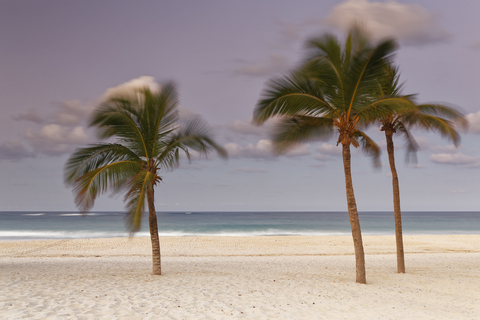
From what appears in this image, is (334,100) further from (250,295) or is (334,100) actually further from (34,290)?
(34,290)

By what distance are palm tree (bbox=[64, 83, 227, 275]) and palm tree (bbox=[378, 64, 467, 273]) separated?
515cm

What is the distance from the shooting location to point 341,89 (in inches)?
350

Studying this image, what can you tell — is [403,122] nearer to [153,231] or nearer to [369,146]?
[369,146]

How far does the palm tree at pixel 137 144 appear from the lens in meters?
9.38

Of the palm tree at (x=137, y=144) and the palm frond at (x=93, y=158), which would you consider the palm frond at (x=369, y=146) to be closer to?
the palm tree at (x=137, y=144)

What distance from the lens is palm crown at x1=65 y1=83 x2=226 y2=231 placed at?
30.5ft

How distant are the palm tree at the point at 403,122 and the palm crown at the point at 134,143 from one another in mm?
5157

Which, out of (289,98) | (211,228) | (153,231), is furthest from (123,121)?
(211,228)

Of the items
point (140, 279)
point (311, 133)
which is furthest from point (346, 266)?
point (140, 279)

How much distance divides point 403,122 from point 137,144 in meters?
7.95

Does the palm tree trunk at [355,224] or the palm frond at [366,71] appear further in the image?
the palm tree trunk at [355,224]

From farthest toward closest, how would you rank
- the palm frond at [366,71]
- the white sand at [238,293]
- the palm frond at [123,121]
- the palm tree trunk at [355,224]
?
the palm frond at [123,121]
the palm tree trunk at [355,224]
the palm frond at [366,71]
the white sand at [238,293]

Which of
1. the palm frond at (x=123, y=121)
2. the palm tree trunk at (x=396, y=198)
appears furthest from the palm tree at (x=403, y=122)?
the palm frond at (x=123, y=121)

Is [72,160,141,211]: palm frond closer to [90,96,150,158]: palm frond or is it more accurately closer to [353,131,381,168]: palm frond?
[90,96,150,158]: palm frond
